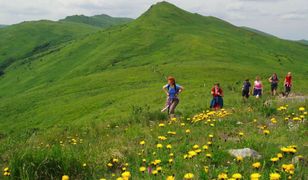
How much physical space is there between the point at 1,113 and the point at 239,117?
5509 centimetres

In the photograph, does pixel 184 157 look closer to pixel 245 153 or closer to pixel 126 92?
pixel 245 153

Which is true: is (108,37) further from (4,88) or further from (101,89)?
(101,89)

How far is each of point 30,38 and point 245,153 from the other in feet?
568

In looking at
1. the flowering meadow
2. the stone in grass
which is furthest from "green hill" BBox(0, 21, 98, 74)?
the stone in grass

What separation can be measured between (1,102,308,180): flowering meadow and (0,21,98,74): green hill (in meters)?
134

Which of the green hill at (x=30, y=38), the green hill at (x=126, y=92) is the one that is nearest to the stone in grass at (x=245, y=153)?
the green hill at (x=126, y=92)

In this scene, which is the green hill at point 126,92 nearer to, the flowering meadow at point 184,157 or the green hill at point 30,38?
the flowering meadow at point 184,157

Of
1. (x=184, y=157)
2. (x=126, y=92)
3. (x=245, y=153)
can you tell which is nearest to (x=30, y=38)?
(x=126, y=92)

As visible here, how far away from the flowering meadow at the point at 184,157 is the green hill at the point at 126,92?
0.10 ft

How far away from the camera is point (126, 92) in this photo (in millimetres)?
49469

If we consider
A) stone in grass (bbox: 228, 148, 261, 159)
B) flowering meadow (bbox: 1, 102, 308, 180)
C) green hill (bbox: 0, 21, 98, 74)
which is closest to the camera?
flowering meadow (bbox: 1, 102, 308, 180)

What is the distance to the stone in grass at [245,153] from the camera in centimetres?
658

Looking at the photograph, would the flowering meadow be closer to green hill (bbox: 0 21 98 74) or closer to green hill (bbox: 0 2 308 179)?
green hill (bbox: 0 2 308 179)

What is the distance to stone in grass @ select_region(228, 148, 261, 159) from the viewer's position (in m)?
6.58
